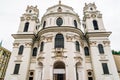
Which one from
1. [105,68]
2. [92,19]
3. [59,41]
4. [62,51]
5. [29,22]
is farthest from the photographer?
[29,22]

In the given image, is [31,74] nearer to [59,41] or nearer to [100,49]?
[59,41]

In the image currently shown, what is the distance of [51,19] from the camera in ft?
81.1

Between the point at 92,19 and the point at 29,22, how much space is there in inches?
532

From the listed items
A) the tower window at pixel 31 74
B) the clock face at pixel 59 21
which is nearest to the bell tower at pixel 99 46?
the clock face at pixel 59 21

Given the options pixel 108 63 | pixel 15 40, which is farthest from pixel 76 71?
pixel 15 40

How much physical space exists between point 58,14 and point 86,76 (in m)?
12.9

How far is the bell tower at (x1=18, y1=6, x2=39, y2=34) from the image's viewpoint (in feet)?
84.3

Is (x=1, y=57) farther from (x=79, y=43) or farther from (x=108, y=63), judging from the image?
(x=108, y=63)

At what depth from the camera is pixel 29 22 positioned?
26.9 metres

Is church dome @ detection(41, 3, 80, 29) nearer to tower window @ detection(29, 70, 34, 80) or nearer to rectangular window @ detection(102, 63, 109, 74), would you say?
tower window @ detection(29, 70, 34, 80)

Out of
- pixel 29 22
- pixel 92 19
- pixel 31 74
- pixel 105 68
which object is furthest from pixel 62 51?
pixel 29 22

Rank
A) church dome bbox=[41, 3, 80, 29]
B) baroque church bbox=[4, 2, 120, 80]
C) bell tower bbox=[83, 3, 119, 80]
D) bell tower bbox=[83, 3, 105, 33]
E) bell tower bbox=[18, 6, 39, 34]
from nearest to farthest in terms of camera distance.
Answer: baroque church bbox=[4, 2, 120, 80] → bell tower bbox=[83, 3, 119, 80] → church dome bbox=[41, 3, 80, 29] → bell tower bbox=[83, 3, 105, 33] → bell tower bbox=[18, 6, 39, 34]

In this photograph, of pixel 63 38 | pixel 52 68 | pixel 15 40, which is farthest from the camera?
pixel 15 40

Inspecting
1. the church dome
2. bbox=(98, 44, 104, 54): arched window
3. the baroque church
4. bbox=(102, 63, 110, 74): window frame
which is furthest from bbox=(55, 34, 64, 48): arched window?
bbox=(102, 63, 110, 74): window frame
